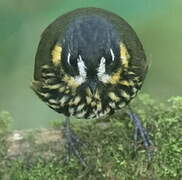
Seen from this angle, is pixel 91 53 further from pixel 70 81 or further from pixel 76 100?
pixel 76 100

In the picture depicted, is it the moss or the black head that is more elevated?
the black head

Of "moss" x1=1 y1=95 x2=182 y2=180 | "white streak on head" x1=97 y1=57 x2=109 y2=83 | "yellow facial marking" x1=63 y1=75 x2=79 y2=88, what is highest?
"white streak on head" x1=97 y1=57 x2=109 y2=83

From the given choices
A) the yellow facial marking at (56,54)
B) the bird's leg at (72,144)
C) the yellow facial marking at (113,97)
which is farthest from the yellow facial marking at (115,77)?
the bird's leg at (72,144)

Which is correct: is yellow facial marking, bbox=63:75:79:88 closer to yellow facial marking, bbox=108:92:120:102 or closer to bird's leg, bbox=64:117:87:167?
yellow facial marking, bbox=108:92:120:102

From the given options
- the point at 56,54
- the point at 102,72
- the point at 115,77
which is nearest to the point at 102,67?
the point at 102,72

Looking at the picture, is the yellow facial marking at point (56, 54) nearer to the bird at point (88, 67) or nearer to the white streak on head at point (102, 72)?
the bird at point (88, 67)

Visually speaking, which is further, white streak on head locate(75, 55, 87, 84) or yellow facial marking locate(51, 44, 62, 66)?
yellow facial marking locate(51, 44, 62, 66)

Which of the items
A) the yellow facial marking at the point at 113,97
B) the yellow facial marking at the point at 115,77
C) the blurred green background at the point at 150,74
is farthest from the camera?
the blurred green background at the point at 150,74

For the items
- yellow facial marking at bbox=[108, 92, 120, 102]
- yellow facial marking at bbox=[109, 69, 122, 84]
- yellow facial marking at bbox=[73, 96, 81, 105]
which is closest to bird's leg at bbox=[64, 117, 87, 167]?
yellow facial marking at bbox=[73, 96, 81, 105]

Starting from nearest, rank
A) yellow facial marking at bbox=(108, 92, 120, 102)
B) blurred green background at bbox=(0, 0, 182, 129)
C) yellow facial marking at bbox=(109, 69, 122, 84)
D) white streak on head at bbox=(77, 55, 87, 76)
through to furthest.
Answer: white streak on head at bbox=(77, 55, 87, 76) → yellow facial marking at bbox=(109, 69, 122, 84) → yellow facial marking at bbox=(108, 92, 120, 102) → blurred green background at bbox=(0, 0, 182, 129)

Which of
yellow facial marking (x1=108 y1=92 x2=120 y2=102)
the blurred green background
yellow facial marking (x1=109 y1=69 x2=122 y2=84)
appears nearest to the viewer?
yellow facial marking (x1=109 y1=69 x2=122 y2=84)
